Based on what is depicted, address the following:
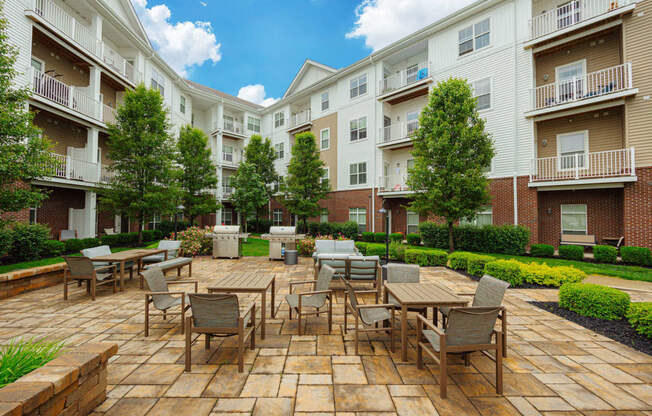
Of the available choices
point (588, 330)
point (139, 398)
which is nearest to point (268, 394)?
point (139, 398)

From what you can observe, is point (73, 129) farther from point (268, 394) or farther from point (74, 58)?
point (268, 394)

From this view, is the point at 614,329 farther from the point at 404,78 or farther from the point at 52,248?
the point at 404,78

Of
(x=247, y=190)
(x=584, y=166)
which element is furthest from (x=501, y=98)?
(x=247, y=190)

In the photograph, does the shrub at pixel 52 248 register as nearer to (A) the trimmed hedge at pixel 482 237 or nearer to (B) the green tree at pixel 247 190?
(B) the green tree at pixel 247 190

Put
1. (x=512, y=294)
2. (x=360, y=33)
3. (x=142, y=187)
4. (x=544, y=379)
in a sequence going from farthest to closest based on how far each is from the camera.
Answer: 1. (x=360, y=33)
2. (x=142, y=187)
3. (x=512, y=294)
4. (x=544, y=379)

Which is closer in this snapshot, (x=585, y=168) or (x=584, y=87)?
(x=585, y=168)

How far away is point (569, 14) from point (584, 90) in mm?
3473

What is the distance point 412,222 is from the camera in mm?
17516

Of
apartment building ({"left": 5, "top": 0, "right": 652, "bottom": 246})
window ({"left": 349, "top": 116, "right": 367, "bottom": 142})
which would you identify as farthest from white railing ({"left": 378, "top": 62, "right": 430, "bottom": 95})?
window ({"left": 349, "top": 116, "right": 367, "bottom": 142})

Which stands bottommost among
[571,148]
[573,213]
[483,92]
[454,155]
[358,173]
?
[573,213]

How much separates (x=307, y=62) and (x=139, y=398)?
2531 cm

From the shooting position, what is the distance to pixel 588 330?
14.2 feet


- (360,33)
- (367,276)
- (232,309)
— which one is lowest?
(367,276)

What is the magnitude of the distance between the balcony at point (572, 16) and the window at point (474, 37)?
1938 mm
